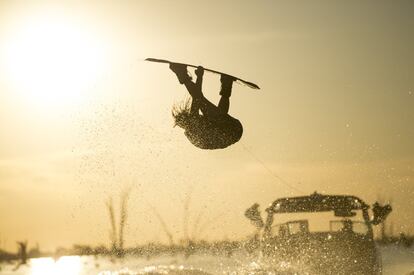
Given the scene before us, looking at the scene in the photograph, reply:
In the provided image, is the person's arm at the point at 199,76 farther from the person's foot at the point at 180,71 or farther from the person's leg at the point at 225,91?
the person's leg at the point at 225,91

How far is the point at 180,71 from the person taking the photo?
14133 millimetres

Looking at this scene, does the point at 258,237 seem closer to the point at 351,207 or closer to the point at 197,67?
the point at 351,207

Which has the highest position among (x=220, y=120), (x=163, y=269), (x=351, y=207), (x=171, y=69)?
(x=171, y=69)

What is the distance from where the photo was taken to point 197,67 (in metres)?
14.0

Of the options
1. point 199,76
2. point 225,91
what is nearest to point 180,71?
point 199,76

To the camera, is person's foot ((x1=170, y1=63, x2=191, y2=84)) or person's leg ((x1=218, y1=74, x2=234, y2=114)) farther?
person's leg ((x1=218, y1=74, x2=234, y2=114))

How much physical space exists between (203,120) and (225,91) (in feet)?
2.69

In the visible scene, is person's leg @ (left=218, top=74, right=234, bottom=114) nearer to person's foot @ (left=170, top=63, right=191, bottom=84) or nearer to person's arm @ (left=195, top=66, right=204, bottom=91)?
person's arm @ (left=195, top=66, right=204, bottom=91)

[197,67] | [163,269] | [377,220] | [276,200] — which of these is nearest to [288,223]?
[276,200]

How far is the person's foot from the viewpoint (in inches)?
555

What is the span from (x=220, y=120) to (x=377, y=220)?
12.7ft

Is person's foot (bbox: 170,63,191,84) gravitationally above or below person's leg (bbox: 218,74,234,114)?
above

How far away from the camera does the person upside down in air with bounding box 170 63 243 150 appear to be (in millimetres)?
13734

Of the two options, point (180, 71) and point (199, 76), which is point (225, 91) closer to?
point (199, 76)
